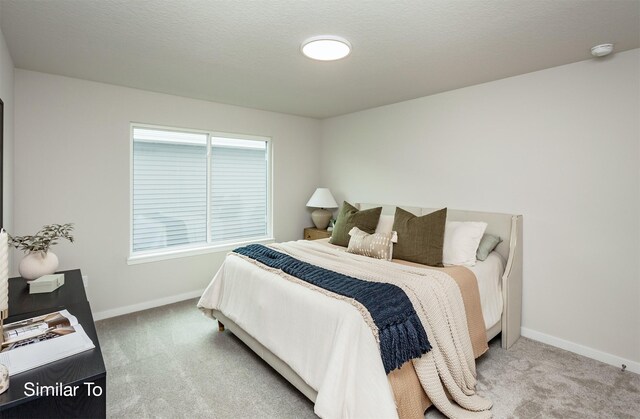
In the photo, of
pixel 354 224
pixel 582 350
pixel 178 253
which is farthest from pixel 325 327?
pixel 178 253

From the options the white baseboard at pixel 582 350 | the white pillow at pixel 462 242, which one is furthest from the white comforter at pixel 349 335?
the white baseboard at pixel 582 350

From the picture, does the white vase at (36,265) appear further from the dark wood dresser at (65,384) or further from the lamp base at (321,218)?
A: the lamp base at (321,218)

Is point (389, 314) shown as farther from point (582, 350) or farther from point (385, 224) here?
point (582, 350)

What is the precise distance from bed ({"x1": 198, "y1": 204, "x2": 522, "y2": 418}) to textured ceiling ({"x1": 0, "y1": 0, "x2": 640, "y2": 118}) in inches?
Answer: 57.1

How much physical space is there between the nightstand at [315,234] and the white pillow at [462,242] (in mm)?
1876

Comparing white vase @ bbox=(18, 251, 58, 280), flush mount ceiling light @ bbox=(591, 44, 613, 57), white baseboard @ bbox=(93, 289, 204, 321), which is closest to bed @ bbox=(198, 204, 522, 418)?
white baseboard @ bbox=(93, 289, 204, 321)

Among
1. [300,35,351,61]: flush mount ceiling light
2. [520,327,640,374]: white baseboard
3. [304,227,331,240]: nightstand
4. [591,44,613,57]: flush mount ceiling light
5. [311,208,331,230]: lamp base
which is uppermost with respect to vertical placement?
[591,44,613,57]: flush mount ceiling light

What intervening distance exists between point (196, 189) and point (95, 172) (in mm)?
1065

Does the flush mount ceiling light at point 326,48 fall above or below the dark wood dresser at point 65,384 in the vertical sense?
above

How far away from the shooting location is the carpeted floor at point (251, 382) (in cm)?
203

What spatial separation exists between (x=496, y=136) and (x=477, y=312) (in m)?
1.72

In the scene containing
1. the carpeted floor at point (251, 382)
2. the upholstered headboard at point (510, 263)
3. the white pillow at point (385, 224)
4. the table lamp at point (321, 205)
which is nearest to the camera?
the carpeted floor at point (251, 382)

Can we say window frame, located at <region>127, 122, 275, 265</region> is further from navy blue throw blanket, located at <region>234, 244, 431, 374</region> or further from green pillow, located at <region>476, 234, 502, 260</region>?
green pillow, located at <region>476, 234, 502, 260</region>

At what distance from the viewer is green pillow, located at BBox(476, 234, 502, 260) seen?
290 centimetres
